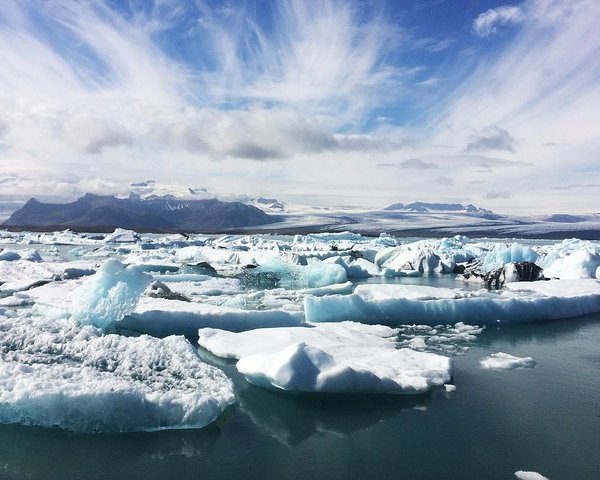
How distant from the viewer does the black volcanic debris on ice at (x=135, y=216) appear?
12738 centimetres

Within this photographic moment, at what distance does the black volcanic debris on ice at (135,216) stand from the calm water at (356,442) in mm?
120460

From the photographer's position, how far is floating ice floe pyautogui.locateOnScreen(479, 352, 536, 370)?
5.72m

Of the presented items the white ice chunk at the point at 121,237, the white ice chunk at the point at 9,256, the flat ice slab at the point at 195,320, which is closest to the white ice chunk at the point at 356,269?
the flat ice slab at the point at 195,320

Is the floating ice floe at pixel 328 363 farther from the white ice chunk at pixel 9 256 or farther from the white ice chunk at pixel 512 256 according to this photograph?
the white ice chunk at pixel 9 256

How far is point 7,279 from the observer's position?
1223 cm

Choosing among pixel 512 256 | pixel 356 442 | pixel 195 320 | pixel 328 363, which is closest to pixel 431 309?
pixel 195 320

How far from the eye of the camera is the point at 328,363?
4.89 metres

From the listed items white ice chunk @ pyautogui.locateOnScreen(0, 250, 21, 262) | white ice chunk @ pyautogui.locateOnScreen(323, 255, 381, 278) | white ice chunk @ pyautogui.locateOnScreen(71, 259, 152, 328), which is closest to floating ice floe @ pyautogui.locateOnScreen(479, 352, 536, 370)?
white ice chunk @ pyautogui.locateOnScreen(71, 259, 152, 328)

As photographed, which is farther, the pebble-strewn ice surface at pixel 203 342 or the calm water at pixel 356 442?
the pebble-strewn ice surface at pixel 203 342

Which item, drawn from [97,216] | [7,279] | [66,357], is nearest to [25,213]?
[97,216]

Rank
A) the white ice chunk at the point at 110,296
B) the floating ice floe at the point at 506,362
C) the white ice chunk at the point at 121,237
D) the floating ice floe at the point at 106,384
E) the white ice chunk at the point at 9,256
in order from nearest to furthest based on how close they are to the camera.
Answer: the floating ice floe at the point at 106,384
the floating ice floe at the point at 506,362
the white ice chunk at the point at 110,296
the white ice chunk at the point at 9,256
the white ice chunk at the point at 121,237

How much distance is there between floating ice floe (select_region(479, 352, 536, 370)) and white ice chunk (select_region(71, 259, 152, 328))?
440 cm

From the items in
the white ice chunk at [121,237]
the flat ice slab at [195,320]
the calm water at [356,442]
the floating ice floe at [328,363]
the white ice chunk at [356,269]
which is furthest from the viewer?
the white ice chunk at [121,237]

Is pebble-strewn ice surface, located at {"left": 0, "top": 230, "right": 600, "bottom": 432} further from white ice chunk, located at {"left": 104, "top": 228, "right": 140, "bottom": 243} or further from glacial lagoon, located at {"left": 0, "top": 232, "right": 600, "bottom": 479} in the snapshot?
white ice chunk, located at {"left": 104, "top": 228, "right": 140, "bottom": 243}
